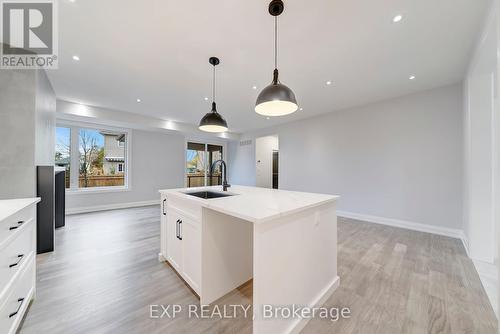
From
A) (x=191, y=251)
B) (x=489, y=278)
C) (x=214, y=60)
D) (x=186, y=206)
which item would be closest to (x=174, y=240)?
(x=191, y=251)

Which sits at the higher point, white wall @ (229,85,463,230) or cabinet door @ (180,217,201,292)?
white wall @ (229,85,463,230)

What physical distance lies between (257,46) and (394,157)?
3.55 meters

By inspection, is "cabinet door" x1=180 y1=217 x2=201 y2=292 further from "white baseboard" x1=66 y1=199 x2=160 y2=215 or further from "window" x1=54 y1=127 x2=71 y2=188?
"window" x1=54 y1=127 x2=71 y2=188

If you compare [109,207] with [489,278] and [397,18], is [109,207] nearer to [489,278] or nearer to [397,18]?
[397,18]

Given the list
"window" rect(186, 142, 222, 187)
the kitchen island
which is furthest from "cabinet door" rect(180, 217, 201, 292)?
"window" rect(186, 142, 222, 187)

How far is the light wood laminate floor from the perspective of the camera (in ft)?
4.63

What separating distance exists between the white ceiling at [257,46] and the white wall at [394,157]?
482 millimetres

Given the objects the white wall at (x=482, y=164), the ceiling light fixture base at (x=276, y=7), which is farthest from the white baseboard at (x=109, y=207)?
the white wall at (x=482, y=164)

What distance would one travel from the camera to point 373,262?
7.72 ft

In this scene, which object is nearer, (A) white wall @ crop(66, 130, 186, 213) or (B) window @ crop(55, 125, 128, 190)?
(B) window @ crop(55, 125, 128, 190)

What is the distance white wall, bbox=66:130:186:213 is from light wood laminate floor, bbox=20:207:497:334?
88.7 inches

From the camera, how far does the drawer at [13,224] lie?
3.66 ft

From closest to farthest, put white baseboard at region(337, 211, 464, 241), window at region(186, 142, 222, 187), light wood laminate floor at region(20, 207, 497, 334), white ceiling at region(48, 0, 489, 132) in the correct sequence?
light wood laminate floor at region(20, 207, 497, 334) < white ceiling at region(48, 0, 489, 132) < white baseboard at region(337, 211, 464, 241) < window at region(186, 142, 222, 187)

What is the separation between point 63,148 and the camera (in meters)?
4.56
